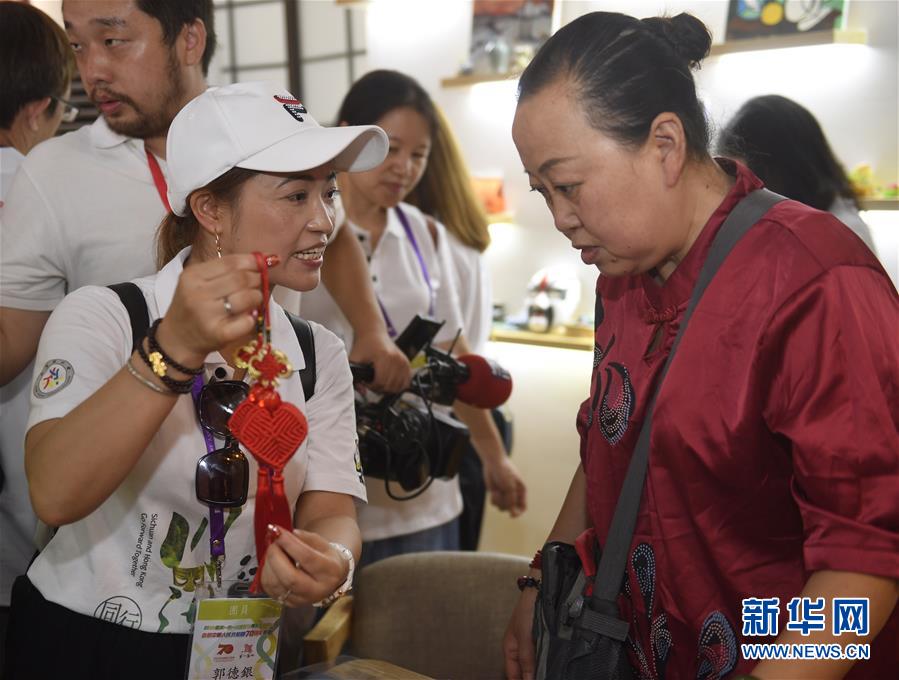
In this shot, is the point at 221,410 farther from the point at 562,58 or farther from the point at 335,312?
the point at 335,312

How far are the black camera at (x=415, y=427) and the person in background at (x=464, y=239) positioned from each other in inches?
24.4

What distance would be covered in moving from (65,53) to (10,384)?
2.47 ft

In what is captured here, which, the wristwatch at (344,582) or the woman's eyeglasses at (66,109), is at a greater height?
the woman's eyeglasses at (66,109)

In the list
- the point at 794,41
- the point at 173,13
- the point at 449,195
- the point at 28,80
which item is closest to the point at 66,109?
the point at 28,80

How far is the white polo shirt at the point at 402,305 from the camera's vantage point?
2109 millimetres

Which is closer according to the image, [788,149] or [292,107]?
[292,107]

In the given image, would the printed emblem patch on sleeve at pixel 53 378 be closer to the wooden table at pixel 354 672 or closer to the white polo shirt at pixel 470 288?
the wooden table at pixel 354 672

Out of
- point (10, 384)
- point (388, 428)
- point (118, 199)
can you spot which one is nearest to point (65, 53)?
point (118, 199)

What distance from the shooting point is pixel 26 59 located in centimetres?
190

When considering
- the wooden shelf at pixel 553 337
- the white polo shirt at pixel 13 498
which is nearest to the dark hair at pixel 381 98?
the white polo shirt at pixel 13 498

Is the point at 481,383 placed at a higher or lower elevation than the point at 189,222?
lower

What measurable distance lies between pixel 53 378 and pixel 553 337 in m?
2.55

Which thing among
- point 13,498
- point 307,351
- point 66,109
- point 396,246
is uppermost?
point 66,109

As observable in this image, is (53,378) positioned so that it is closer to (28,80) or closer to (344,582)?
(344,582)
